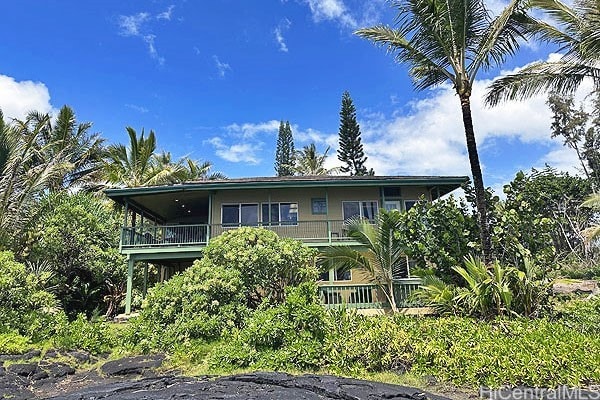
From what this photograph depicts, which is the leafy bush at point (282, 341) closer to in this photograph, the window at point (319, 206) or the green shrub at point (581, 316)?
the green shrub at point (581, 316)

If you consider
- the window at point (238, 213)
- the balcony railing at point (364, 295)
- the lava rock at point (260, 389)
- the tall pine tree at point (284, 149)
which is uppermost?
the tall pine tree at point (284, 149)

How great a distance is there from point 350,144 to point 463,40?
93.1 feet

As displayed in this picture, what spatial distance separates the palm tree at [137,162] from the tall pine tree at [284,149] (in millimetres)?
18702

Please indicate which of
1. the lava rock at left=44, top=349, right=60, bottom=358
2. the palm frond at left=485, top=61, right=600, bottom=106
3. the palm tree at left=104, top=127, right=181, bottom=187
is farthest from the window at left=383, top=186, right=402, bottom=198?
the palm tree at left=104, top=127, right=181, bottom=187

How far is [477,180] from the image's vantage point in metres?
10.0

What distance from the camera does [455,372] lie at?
5562mm

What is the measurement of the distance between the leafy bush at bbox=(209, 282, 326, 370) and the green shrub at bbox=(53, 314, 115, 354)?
9.73 ft

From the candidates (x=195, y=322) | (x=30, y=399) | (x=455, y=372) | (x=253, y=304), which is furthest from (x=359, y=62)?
(x=30, y=399)

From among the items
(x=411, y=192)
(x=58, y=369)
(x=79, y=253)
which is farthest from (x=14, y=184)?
(x=411, y=192)

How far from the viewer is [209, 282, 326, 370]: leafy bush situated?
22.2ft

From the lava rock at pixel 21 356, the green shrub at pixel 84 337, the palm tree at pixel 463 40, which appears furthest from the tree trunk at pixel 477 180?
the lava rock at pixel 21 356

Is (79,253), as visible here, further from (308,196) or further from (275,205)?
(308,196)

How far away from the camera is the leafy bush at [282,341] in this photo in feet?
22.2

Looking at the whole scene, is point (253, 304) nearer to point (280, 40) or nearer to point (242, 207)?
point (242, 207)
